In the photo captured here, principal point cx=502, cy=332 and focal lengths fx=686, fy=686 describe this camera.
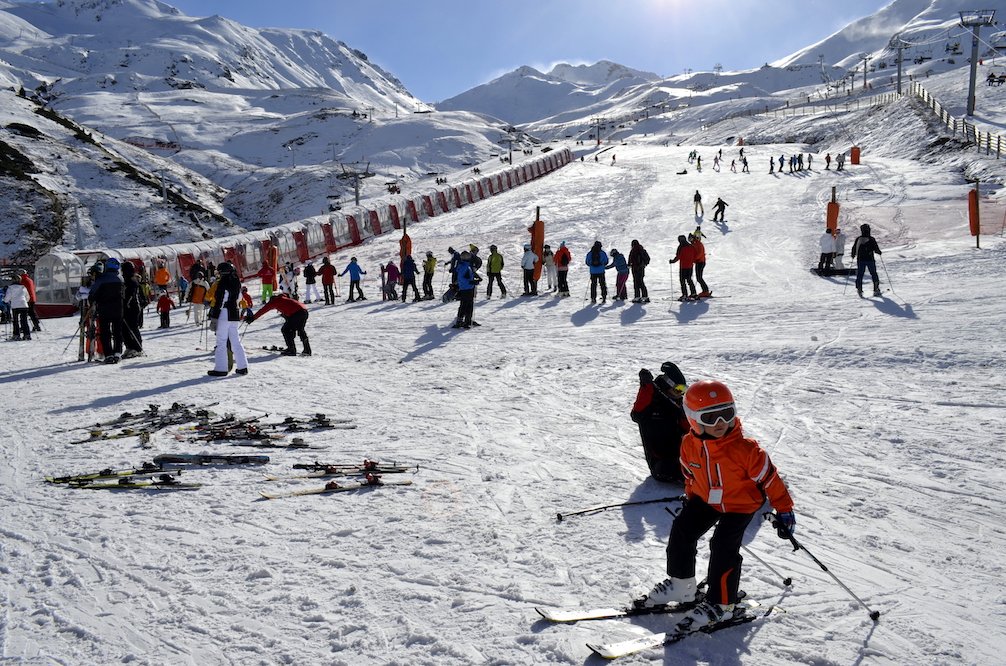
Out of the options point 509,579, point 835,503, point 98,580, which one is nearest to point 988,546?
point 835,503

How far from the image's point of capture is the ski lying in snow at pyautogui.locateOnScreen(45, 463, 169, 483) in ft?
18.6

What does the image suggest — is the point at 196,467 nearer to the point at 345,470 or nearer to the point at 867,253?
the point at 345,470

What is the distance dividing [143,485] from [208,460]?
702mm

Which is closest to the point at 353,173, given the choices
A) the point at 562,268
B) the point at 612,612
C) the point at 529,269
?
the point at 529,269

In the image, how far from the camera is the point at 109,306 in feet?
36.3

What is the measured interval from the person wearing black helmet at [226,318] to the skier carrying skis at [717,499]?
26.2ft

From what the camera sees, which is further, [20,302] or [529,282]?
[529,282]

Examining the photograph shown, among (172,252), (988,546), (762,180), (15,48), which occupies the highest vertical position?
(15,48)

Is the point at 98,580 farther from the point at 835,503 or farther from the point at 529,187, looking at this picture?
the point at 529,187

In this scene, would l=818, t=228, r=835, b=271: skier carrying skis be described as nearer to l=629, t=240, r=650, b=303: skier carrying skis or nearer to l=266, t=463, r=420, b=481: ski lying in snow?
l=629, t=240, r=650, b=303: skier carrying skis

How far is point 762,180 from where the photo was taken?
113ft

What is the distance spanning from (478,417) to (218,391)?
146 inches

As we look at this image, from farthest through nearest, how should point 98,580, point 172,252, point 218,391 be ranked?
1. point 172,252
2. point 218,391
3. point 98,580

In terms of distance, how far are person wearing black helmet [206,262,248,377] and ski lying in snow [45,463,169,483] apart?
4.32 m
